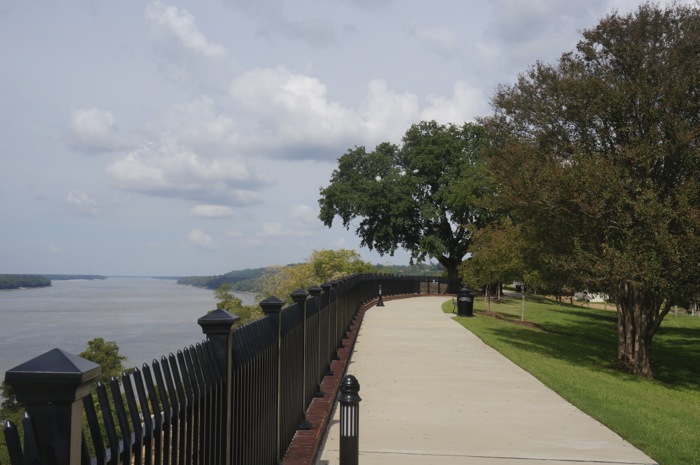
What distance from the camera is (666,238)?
16172 mm

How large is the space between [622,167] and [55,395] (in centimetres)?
1781

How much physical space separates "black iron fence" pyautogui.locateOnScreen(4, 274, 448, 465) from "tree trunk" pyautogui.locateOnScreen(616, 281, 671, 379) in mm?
13779

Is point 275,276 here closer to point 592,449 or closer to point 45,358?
point 592,449

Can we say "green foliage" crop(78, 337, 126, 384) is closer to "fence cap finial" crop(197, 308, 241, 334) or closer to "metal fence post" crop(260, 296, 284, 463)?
"metal fence post" crop(260, 296, 284, 463)

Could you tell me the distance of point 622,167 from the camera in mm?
18094

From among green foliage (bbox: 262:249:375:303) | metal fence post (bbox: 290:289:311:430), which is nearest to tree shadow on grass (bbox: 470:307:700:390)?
metal fence post (bbox: 290:289:311:430)

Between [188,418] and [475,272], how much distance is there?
32109 millimetres

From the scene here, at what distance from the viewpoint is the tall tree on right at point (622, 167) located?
660 inches

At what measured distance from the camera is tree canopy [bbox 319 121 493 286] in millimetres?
54562

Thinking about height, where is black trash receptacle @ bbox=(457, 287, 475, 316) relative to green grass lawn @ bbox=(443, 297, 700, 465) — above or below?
above

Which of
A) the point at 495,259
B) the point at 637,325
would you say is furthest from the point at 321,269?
the point at 637,325

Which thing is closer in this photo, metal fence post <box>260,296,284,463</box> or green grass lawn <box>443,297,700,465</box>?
metal fence post <box>260,296,284,463</box>

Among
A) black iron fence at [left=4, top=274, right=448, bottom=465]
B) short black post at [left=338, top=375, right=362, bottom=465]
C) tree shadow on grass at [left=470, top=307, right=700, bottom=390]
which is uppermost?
black iron fence at [left=4, top=274, right=448, bottom=465]

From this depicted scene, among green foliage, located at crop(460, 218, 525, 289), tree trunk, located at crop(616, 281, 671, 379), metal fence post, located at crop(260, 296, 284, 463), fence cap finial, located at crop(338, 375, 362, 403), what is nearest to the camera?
fence cap finial, located at crop(338, 375, 362, 403)
